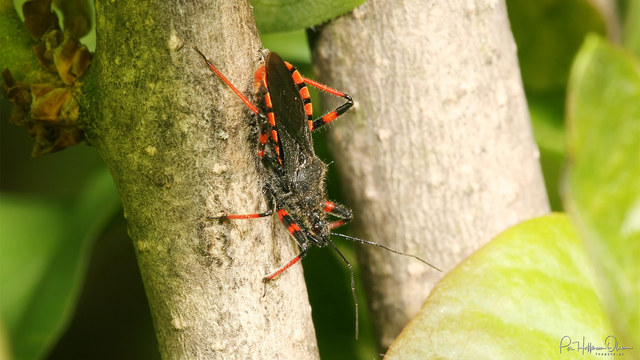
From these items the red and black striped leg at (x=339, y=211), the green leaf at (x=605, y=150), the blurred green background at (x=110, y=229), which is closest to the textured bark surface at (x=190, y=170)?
the blurred green background at (x=110, y=229)

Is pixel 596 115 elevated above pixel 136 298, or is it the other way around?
pixel 596 115

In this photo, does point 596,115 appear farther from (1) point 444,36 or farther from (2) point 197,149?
(2) point 197,149

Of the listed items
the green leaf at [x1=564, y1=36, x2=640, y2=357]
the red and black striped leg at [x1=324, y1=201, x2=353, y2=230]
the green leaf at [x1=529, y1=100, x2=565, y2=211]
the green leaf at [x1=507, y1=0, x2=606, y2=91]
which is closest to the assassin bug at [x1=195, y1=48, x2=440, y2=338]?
the red and black striped leg at [x1=324, y1=201, x2=353, y2=230]

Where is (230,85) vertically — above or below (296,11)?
below

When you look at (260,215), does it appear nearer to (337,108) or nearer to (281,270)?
(281,270)

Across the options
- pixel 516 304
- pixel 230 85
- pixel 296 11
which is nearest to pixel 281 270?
pixel 230 85

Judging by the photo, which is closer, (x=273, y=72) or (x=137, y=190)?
(x=137, y=190)

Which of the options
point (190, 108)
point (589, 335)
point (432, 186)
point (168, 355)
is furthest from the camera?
point (432, 186)

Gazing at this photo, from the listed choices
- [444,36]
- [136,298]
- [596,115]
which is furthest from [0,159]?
[596,115]
